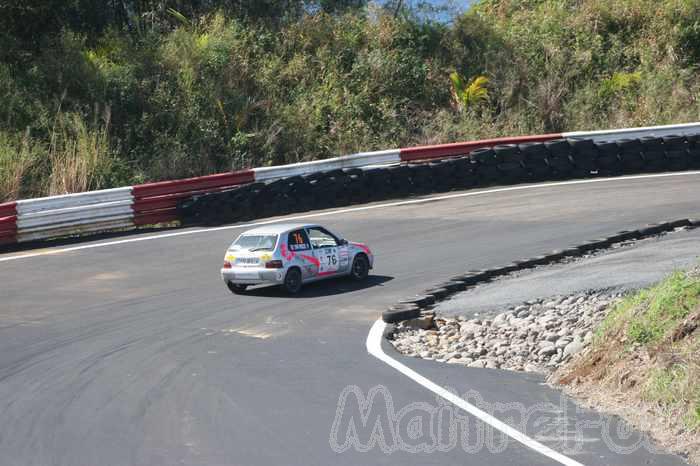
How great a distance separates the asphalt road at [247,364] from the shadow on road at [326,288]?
0.07 metres

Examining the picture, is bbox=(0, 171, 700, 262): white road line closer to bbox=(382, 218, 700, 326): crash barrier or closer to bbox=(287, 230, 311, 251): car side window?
bbox=(287, 230, 311, 251): car side window

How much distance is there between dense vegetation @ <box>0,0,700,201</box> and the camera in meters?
27.1

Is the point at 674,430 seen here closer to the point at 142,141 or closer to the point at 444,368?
the point at 444,368

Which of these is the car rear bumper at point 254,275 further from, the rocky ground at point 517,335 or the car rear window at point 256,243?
the rocky ground at point 517,335

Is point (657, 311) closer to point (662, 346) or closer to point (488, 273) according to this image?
point (662, 346)

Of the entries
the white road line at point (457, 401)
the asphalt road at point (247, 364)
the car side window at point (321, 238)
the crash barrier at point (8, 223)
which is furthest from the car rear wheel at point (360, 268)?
the crash barrier at point (8, 223)

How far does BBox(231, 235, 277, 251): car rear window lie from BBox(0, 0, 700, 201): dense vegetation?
927 centimetres

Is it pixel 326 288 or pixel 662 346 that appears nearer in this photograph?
pixel 662 346

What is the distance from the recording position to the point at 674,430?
805 cm

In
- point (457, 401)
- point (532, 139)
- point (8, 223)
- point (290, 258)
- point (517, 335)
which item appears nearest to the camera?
point (457, 401)

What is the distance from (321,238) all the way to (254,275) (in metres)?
1.83

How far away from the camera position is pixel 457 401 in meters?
9.37

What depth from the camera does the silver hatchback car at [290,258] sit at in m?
16.4

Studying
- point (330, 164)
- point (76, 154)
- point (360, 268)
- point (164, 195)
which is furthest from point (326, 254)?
point (76, 154)
